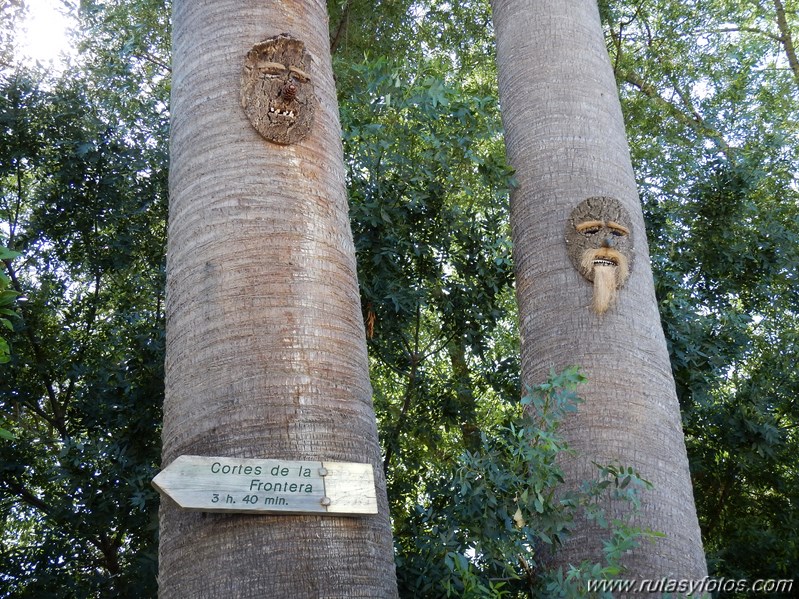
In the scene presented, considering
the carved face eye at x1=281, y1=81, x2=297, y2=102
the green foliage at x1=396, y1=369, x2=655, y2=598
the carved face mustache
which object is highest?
the carved face eye at x1=281, y1=81, x2=297, y2=102

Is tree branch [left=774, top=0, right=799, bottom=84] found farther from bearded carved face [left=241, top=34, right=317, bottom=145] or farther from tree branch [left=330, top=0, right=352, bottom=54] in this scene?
bearded carved face [left=241, top=34, right=317, bottom=145]

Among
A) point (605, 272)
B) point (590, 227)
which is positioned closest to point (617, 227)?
point (590, 227)

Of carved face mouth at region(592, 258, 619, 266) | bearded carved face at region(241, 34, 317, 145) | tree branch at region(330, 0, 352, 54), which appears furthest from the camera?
tree branch at region(330, 0, 352, 54)

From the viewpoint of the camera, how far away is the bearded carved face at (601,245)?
14.5 ft

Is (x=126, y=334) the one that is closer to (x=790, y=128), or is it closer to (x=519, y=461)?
(x=519, y=461)

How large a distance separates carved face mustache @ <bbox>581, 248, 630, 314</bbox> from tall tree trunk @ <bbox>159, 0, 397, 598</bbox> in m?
1.37

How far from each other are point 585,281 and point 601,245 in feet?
0.61

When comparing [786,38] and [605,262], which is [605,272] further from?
[786,38]

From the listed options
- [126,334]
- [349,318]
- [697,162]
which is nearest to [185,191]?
[349,318]

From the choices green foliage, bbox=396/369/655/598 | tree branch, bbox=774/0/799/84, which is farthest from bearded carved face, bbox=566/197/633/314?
tree branch, bbox=774/0/799/84

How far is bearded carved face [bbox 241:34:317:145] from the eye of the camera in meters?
3.53

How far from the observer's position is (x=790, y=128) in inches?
394

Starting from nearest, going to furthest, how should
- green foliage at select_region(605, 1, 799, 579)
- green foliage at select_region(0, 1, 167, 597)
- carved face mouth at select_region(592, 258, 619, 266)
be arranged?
1. carved face mouth at select_region(592, 258, 619, 266)
2. green foliage at select_region(0, 1, 167, 597)
3. green foliage at select_region(605, 1, 799, 579)

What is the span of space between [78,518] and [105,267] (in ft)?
7.12
